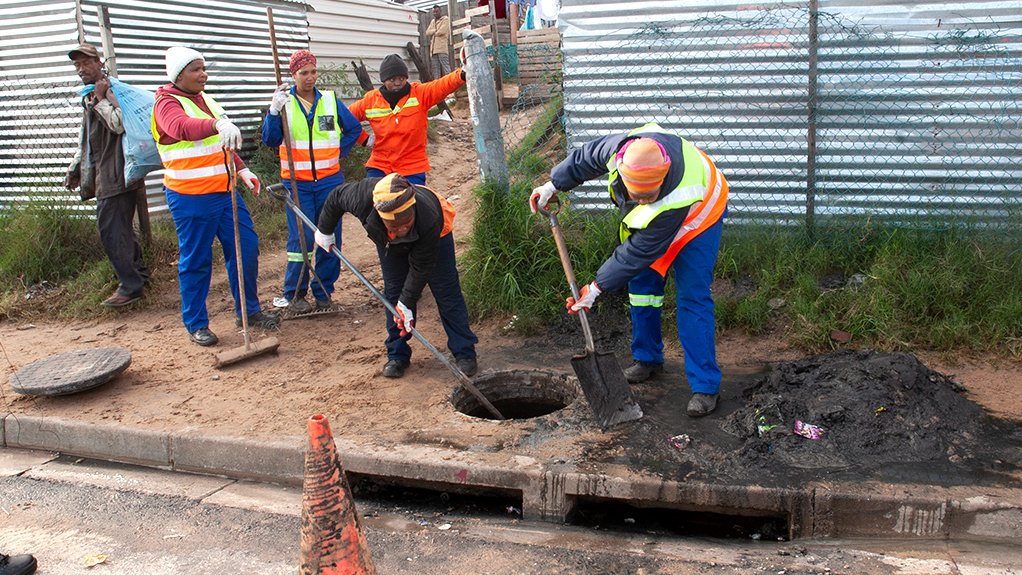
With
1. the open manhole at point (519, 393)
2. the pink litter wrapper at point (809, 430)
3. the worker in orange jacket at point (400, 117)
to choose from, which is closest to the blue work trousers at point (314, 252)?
the worker in orange jacket at point (400, 117)

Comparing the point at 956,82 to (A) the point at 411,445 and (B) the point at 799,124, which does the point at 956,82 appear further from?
(A) the point at 411,445

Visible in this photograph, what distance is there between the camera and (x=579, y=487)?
3.63 metres

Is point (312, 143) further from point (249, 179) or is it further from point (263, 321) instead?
point (263, 321)

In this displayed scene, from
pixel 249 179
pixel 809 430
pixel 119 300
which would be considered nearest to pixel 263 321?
pixel 249 179

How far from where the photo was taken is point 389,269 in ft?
16.1

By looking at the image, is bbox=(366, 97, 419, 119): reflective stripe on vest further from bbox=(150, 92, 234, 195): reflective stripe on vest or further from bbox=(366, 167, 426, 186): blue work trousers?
bbox=(150, 92, 234, 195): reflective stripe on vest

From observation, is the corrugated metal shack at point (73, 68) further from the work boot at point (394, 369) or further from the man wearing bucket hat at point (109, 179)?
the work boot at point (394, 369)

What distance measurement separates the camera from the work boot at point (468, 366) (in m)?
4.96

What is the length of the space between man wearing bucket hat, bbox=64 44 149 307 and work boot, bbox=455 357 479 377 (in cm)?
327

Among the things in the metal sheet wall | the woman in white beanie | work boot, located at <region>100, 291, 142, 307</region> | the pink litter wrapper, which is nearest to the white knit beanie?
the woman in white beanie

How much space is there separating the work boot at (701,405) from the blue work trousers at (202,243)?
343 centimetres

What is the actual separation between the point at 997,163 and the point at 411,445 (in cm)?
417

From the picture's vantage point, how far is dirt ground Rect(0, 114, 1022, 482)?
13.8 feet

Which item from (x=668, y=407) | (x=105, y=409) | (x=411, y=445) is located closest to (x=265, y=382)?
(x=105, y=409)
